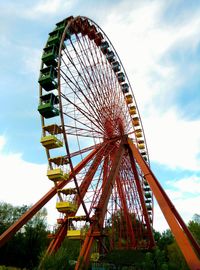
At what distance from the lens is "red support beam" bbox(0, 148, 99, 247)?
13.2 meters

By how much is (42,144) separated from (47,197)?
3.24m

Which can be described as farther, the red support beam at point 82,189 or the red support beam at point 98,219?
the red support beam at point 82,189

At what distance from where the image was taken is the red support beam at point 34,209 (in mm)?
13164

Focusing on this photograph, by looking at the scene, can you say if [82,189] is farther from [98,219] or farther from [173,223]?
[173,223]

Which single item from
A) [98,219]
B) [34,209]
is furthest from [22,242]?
[98,219]

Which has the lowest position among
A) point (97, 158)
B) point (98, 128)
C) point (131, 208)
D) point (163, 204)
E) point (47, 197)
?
point (163, 204)

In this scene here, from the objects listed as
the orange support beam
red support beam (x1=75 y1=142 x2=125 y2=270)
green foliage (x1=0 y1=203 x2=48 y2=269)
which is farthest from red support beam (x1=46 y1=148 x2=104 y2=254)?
green foliage (x1=0 y1=203 x2=48 y2=269)

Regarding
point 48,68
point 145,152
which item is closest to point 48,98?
point 48,68

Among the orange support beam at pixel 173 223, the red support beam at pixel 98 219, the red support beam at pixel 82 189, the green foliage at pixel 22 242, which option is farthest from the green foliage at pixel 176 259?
the green foliage at pixel 22 242

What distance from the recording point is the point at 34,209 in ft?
48.3

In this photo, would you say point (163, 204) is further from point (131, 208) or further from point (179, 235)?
point (131, 208)

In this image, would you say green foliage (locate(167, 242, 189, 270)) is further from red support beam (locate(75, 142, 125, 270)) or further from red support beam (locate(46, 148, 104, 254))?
red support beam (locate(46, 148, 104, 254))

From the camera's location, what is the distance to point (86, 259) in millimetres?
13156

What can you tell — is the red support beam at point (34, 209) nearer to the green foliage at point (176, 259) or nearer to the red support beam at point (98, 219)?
the red support beam at point (98, 219)
